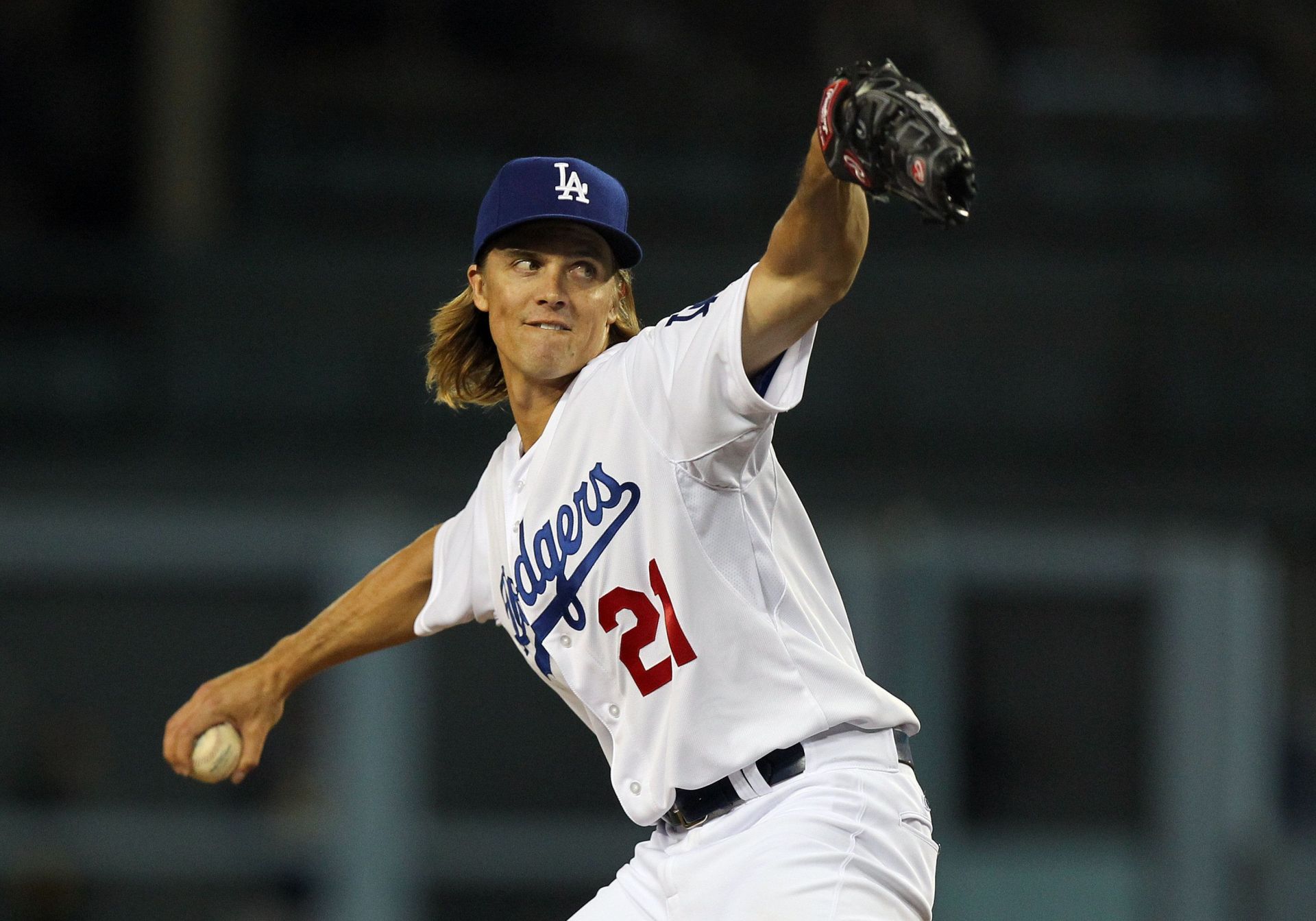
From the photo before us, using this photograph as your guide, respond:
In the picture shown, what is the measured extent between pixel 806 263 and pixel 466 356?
3.71 feet

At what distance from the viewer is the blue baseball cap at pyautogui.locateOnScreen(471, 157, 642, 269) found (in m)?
2.98

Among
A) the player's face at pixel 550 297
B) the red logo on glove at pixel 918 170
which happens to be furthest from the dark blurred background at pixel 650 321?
the red logo on glove at pixel 918 170

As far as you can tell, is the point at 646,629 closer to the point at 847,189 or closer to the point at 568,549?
the point at 568,549

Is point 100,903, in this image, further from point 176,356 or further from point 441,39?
point 441,39

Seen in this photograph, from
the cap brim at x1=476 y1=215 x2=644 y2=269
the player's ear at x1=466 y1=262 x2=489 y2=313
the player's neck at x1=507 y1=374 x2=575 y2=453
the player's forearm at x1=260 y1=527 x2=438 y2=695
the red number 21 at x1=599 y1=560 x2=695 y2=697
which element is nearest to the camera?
the red number 21 at x1=599 y1=560 x2=695 y2=697

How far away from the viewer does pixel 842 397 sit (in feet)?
32.6

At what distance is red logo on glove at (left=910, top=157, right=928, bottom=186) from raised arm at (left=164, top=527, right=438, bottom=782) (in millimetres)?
1518

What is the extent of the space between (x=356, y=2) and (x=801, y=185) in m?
9.71

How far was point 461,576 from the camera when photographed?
334 centimetres

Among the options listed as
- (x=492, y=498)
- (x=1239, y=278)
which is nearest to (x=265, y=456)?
(x=1239, y=278)

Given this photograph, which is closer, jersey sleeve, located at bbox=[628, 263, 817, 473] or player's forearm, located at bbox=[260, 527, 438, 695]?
jersey sleeve, located at bbox=[628, 263, 817, 473]

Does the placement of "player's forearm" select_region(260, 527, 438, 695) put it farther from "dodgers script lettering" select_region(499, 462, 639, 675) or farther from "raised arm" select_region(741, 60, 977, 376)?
"raised arm" select_region(741, 60, 977, 376)

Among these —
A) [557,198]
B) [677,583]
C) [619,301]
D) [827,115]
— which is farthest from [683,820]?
[827,115]

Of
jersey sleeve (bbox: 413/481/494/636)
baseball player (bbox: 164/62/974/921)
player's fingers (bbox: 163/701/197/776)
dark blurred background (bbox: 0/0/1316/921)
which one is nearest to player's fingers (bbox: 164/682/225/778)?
player's fingers (bbox: 163/701/197/776)
